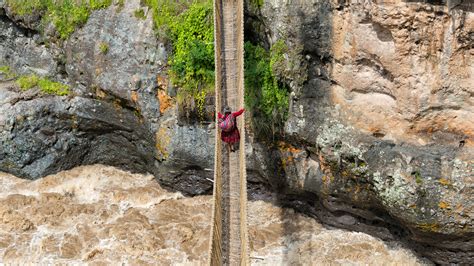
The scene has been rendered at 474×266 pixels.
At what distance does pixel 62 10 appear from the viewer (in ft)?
44.1

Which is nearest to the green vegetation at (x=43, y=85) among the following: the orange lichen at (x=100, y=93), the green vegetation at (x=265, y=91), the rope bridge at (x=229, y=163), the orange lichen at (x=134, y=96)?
the orange lichen at (x=100, y=93)

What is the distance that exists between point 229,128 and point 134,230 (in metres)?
3.46

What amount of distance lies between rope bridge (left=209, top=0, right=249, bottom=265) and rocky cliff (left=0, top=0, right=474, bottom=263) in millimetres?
786

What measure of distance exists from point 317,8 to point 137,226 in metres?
5.95

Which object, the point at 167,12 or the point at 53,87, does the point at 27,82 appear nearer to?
the point at 53,87

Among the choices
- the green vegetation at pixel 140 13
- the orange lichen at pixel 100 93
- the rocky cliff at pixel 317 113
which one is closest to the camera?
the rocky cliff at pixel 317 113

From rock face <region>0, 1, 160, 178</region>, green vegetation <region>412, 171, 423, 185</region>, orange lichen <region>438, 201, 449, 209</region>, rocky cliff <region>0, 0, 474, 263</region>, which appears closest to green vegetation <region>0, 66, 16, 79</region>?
rocky cliff <region>0, 0, 474, 263</region>

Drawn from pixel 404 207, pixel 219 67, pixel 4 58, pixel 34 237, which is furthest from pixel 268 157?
pixel 4 58

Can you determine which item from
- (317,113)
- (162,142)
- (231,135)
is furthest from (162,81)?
(317,113)

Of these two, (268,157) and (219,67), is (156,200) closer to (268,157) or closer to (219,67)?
(268,157)

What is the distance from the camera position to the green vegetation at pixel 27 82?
44.8 ft

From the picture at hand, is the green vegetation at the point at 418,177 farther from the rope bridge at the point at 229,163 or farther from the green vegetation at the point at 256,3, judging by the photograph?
the green vegetation at the point at 256,3

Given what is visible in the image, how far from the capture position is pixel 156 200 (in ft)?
41.9

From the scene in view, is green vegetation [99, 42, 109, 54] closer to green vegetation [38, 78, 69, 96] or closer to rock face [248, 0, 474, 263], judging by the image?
green vegetation [38, 78, 69, 96]
